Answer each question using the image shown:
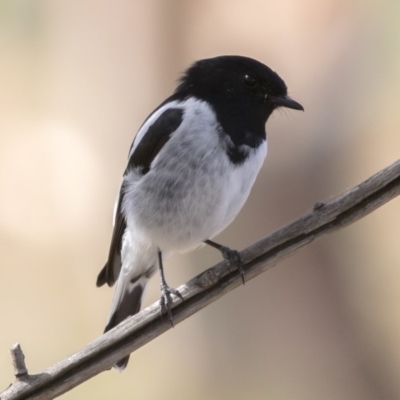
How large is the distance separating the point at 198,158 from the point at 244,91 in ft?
0.85

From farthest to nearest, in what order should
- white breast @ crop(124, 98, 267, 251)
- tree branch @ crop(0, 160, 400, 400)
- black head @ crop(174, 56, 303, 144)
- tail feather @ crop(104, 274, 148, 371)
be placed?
1. tail feather @ crop(104, 274, 148, 371)
2. black head @ crop(174, 56, 303, 144)
3. white breast @ crop(124, 98, 267, 251)
4. tree branch @ crop(0, 160, 400, 400)

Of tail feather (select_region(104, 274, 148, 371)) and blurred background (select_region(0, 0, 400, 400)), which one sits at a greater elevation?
blurred background (select_region(0, 0, 400, 400))

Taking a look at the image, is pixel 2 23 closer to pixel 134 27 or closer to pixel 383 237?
pixel 134 27

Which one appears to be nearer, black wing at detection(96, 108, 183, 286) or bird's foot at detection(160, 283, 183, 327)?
bird's foot at detection(160, 283, 183, 327)

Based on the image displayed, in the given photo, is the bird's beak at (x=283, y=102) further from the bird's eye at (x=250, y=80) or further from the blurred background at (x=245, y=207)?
the blurred background at (x=245, y=207)

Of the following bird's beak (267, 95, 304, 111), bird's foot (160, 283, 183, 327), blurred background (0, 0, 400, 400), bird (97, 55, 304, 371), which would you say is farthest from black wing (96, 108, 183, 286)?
blurred background (0, 0, 400, 400)

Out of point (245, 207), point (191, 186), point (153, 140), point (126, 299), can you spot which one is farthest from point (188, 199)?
point (245, 207)

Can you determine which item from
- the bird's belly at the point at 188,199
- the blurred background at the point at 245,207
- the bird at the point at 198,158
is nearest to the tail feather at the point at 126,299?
the bird at the point at 198,158

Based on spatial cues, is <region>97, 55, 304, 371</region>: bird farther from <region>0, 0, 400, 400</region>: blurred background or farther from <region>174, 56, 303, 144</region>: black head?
<region>0, 0, 400, 400</region>: blurred background

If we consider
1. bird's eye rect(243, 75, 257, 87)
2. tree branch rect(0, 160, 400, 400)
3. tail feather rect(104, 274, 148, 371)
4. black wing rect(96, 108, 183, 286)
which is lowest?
tree branch rect(0, 160, 400, 400)

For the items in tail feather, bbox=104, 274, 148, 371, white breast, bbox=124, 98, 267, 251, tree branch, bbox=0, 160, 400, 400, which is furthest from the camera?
tail feather, bbox=104, 274, 148, 371

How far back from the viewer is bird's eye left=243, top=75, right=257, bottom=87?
5.90ft

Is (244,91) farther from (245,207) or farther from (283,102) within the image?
(245,207)

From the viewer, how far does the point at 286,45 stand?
9.43ft
